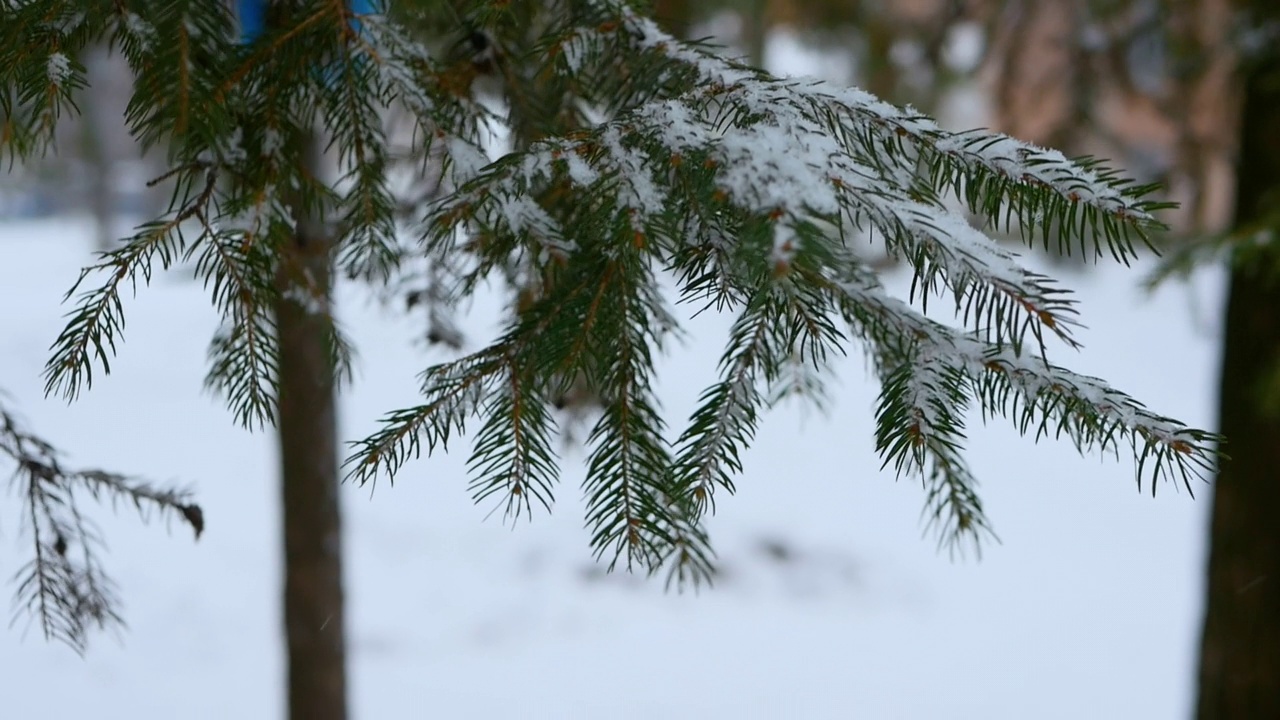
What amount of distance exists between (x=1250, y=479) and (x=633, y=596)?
3336 mm

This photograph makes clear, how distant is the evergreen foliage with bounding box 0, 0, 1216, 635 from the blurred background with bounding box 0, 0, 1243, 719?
216 cm

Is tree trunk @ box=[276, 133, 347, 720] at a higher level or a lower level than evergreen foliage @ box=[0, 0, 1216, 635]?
lower

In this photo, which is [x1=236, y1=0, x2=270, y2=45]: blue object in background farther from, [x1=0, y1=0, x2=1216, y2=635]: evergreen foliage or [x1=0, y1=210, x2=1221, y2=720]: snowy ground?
[x1=0, y1=210, x2=1221, y2=720]: snowy ground

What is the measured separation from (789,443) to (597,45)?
21.0 feet

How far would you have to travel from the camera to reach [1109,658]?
17.9 feet

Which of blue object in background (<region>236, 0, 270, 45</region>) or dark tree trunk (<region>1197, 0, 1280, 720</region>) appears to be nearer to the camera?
blue object in background (<region>236, 0, 270, 45</region>)

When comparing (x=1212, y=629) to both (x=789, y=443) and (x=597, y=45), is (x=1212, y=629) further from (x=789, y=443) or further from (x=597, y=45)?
(x=789, y=443)

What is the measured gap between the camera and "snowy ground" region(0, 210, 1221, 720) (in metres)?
4.84

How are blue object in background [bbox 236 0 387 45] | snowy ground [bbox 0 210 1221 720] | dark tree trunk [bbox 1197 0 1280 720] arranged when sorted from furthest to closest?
snowy ground [bbox 0 210 1221 720], dark tree trunk [bbox 1197 0 1280 720], blue object in background [bbox 236 0 387 45]

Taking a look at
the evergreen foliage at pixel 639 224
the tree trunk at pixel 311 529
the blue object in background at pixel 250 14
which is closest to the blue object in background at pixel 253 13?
the blue object in background at pixel 250 14

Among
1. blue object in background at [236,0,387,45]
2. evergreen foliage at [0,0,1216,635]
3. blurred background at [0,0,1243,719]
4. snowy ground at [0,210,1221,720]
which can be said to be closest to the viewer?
evergreen foliage at [0,0,1216,635]

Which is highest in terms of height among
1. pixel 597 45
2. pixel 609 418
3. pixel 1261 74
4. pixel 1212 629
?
pixel 1261 74

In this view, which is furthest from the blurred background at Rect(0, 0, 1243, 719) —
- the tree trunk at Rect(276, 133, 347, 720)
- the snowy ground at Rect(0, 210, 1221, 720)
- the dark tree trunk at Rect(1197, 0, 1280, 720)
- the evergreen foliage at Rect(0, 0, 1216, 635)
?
the evergreen foliage at Rect(0, 0, 1216, 635)

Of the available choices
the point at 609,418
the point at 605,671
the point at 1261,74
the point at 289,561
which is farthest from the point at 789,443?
the point at 609,418
